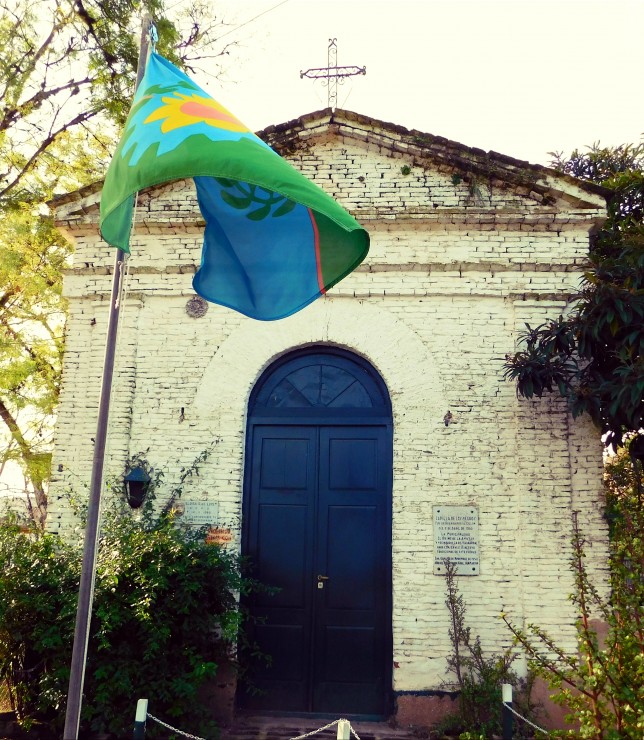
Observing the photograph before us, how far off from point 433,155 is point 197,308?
3330 millimetres

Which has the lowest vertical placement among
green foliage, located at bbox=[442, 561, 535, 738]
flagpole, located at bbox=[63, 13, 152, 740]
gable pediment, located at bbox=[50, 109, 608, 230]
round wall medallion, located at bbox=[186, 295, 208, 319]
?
green foliage, located at bbox=[442, 561, 535, 738]

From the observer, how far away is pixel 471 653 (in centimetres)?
724

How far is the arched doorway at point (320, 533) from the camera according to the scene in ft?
24.7

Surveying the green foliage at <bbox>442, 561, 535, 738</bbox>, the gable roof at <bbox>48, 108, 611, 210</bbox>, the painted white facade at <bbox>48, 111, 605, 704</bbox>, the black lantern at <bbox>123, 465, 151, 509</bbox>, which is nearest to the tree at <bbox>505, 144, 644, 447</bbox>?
the painted white facade at <bbox>48, 111, 605, 704</bbox>

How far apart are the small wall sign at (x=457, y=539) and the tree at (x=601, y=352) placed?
144 cm

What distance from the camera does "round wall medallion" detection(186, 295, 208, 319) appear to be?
8.49 meters

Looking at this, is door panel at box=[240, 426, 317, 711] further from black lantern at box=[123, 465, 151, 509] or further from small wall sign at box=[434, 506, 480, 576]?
small wall sign at box=[434, 506, 480, 576]

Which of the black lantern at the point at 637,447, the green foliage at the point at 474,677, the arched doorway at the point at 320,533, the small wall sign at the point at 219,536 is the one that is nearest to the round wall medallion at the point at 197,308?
the arched doorway at the point at 320,533

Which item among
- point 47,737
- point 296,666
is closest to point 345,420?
point 296,666

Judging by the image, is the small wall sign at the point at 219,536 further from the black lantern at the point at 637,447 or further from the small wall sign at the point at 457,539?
the black lantern at the point at 637,447

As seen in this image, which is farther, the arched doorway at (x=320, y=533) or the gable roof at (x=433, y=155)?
the gable roof at (x=433, y=155)

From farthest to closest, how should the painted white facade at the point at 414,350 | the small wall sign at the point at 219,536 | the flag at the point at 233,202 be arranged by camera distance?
1. the small wall sign at the point at 219,536
2. the painted white facade at the point at 414,350
3. the flag at the point at 233,202

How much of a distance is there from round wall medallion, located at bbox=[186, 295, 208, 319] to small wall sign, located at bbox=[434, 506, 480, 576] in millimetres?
3475

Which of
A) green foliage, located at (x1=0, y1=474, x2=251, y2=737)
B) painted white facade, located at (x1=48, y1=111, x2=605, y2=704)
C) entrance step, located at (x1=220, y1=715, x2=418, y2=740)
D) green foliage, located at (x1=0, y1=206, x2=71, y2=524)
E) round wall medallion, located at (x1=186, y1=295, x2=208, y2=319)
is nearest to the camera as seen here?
green foliage, located at (x1=0, y1=474, x2=251, y2=737)
